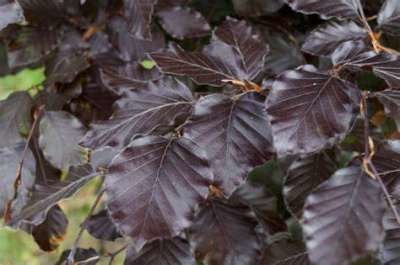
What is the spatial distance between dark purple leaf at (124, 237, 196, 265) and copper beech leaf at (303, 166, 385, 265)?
0.30 metres

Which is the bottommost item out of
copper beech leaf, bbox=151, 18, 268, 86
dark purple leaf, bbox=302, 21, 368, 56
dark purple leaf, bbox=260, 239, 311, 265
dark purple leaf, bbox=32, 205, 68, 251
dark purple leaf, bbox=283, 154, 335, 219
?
dark purple leaf, bbox=32, 205, 68, 251

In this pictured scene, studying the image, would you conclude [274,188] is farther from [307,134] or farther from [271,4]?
[307,134]

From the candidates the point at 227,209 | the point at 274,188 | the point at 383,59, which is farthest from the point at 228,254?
the point at 274,188

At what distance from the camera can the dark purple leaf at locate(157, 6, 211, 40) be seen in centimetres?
106

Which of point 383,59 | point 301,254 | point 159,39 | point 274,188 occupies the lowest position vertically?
Answer: point 274,188

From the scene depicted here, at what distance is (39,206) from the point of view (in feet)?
2.85

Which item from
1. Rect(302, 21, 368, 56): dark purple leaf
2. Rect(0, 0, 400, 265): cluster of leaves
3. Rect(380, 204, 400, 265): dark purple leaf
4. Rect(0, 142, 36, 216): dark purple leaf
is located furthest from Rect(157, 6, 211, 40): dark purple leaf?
Rect(380, 204, 400, 265): dark purple leaf

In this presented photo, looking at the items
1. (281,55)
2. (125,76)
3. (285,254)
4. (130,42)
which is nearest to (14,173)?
(125,76)

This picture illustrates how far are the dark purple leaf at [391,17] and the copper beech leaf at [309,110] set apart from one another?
224mm

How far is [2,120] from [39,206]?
23 cm

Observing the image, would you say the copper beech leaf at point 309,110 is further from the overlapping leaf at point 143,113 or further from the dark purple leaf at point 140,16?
the dark purple leaf at point 140,16

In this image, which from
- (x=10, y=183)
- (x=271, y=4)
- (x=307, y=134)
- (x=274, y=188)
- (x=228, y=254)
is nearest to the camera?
(x=307, y=134)

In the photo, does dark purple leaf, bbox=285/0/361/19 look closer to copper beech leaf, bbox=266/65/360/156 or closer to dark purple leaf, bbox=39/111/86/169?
copper beech leaf, bbox=266/65/360/156

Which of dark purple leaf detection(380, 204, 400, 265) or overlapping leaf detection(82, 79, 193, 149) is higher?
overlapping leaf detection(82, 79, 193, 149)
